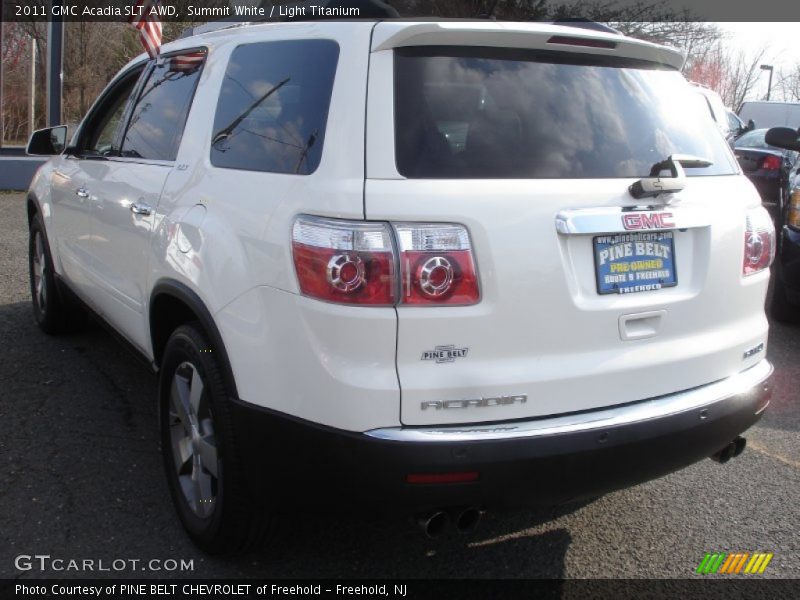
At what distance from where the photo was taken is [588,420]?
8.12 ft

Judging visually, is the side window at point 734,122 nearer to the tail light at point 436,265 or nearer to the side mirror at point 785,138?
the side mirror at point 785,138

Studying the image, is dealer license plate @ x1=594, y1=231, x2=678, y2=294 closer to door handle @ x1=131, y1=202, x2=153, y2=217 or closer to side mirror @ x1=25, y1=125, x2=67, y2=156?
door handle @ x1=131, y1=202, x2=153, y2=217

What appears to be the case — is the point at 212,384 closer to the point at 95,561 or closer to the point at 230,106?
the point at 95,561

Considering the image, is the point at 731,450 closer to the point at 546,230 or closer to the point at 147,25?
the point at 546,230

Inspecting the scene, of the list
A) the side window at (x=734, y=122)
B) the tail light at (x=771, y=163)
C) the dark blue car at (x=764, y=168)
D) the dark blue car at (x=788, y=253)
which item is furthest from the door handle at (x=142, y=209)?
the side window at (x=734, y=122)

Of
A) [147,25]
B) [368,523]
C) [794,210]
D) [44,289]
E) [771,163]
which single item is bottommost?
[368,523]

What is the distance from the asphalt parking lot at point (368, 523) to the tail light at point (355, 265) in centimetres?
70

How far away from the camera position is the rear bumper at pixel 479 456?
230 cm

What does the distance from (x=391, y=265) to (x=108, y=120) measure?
2943mm

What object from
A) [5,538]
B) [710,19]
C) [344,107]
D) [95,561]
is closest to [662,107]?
[344,107]

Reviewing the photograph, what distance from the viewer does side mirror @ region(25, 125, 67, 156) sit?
508 centimetres

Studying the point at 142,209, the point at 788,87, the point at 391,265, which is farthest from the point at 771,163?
the point at 788,87

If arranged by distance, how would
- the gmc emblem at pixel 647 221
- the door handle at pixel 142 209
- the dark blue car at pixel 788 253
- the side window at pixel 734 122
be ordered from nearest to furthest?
1. the gmc emblem at pixel 647 221
2. the door handle at pixel 142 209
3. the dark blue car at pixel 788 253
4. the side window at pixel 734 122

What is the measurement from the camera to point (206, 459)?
2895 mm
